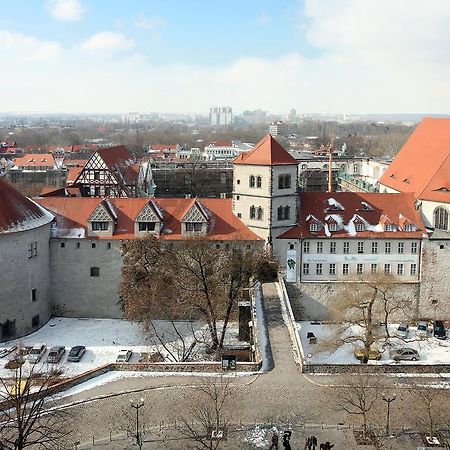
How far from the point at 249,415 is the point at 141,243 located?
19865 mm

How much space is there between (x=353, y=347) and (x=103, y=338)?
17947mm

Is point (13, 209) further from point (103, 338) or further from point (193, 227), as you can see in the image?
point (193, 227)

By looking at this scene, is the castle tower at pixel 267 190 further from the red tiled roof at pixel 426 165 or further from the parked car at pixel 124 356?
the parked car at pixel 124 356

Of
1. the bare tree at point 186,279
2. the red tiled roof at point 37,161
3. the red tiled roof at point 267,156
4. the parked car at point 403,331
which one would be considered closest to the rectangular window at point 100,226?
the bare tree at point 186,279

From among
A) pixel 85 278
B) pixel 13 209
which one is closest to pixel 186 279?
pixel 85 278

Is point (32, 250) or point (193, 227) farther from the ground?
point (193, 227)

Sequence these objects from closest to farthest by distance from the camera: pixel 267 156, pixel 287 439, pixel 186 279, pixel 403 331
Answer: pixel 287 439 < pixel 186 279 < pixel 403 331 < pixel 267 156

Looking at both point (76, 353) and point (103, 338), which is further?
point (103, 338)

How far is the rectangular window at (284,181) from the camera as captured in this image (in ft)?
156

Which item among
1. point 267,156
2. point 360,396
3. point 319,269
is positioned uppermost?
point 267,156

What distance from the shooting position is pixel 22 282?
44.6 m

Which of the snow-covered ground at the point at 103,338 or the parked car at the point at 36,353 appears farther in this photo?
the snow-covered ground at the point at 103,338

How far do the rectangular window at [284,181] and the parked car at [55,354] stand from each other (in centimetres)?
2031

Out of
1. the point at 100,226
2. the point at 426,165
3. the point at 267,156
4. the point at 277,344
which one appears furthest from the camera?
the point at 426,165
